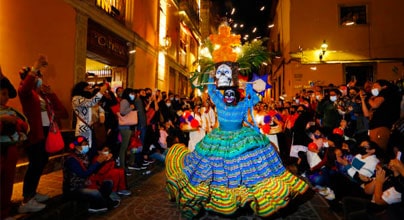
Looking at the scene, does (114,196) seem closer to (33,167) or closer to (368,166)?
(33,167)

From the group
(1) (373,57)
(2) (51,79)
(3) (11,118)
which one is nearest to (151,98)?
(2) (51,79)

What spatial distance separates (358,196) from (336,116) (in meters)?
3.87

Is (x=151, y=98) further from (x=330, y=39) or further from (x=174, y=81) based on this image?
(x=330, y=39)

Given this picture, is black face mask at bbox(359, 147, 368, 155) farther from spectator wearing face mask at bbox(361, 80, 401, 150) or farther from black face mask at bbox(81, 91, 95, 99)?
black face mask at bbox(81, 91, 95, 99)

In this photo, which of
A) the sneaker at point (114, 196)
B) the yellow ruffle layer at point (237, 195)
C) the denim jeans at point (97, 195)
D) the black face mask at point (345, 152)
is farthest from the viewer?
the black face mask at point (345, 152)

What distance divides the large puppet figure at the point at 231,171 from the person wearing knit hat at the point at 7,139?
215cm

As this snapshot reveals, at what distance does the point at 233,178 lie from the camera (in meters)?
4.05

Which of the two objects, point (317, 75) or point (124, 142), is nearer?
point (124, 142)

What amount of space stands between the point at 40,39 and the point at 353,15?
57.9 ft

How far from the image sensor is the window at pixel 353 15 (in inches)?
680

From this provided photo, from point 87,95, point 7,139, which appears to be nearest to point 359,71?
point 87,95

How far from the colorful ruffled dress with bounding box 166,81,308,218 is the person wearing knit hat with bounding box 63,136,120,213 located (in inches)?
49.0

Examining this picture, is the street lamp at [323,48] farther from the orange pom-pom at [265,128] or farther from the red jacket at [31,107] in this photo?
the red jacket at [31,107]

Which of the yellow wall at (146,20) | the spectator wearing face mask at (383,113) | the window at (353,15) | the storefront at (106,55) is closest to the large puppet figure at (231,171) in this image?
the spectator wearing face mask at (383,113)
